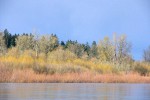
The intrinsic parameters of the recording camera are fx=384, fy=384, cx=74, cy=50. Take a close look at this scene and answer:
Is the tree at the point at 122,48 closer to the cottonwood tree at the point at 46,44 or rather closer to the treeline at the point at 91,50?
the treeline at the point at 91,50

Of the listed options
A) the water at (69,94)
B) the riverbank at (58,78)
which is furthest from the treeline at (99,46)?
the water at (69,94)

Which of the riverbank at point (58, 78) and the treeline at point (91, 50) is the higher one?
the treeline at point (91, 50)

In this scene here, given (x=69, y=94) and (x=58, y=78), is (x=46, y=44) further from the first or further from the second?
(x=69, y=94)

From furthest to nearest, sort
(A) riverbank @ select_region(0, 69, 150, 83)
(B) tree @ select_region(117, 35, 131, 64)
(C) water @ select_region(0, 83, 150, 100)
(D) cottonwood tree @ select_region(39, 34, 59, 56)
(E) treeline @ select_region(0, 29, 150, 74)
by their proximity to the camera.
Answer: (D) cottonwood tree @ select_region(39, 34, 59, 56) → (B) tree @ select_region(117, 35, 131, 64) → (E) treeline @ select_region(0, 29, 150, 74) → (A) riverbank @ select_region(0, 69, 150, 83) → (C) water @ select_region(0, 83, 150, 100)

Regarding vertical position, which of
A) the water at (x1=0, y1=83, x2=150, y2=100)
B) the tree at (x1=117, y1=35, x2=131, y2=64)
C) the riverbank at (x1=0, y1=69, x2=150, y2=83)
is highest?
the tree at (x1=117, y1=35, x2=131, y2=64)

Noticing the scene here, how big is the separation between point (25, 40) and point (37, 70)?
63.4 meters

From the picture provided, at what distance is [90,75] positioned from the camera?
108 feet

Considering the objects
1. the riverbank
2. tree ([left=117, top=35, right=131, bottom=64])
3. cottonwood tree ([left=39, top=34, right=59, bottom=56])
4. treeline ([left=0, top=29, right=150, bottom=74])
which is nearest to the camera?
the riverbank

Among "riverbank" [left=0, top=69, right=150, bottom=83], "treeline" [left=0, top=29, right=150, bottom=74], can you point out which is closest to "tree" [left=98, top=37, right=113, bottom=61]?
"treeline" [left=0, top=29, right=150, bottom=74]

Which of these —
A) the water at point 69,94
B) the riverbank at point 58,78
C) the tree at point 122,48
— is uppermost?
the tree at point 122,48

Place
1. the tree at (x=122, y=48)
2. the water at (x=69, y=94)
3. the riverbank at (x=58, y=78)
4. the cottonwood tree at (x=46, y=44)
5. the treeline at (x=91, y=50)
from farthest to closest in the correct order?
the cottonwood tree at (x=46, y=44), the tree at (x=122, y=48), the treeline at (x=91, y=50), the riverbank at (x=58, y=78), the water at (x=69, y=94)

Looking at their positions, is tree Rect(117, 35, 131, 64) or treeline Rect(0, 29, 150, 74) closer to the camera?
treeline Rect(0, 29, 150, 74)

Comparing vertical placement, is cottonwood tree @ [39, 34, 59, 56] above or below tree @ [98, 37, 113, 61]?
above

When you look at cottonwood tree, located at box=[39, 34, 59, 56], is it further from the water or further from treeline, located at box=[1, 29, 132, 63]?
the water
